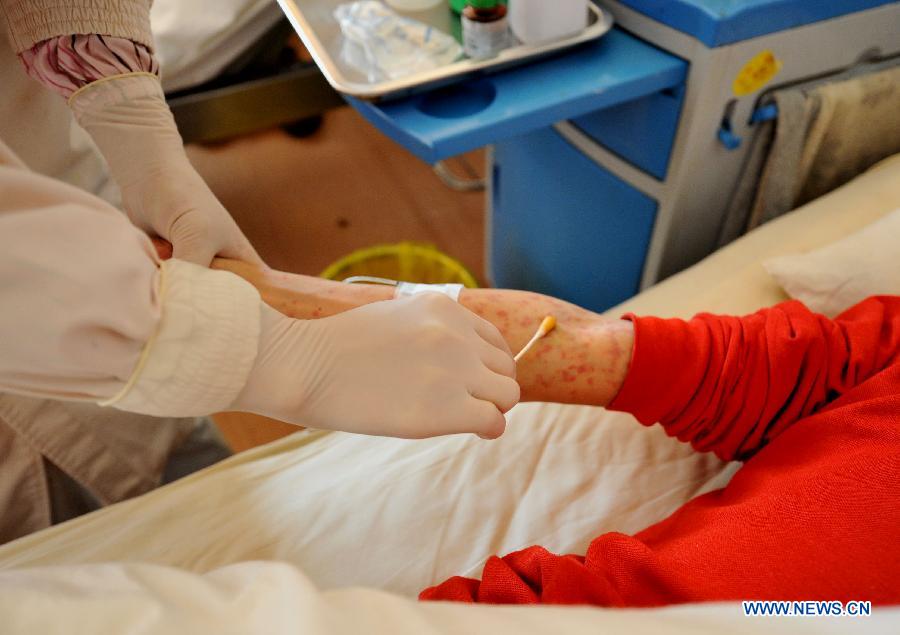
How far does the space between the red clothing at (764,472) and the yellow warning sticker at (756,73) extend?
Result: 423 mm

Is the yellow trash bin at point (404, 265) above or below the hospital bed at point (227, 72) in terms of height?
below

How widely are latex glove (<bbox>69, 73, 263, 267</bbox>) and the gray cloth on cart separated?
986mm

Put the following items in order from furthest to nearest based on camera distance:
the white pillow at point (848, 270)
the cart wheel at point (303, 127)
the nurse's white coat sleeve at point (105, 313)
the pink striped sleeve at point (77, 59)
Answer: the cart wheel at point (303, 127), the white pillow at point (848, 270), the pink striped sleeve at point (77, 59), the nurse's white coat sleeve at point (105, 313)

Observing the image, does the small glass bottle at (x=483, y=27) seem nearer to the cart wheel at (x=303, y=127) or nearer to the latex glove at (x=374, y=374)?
the latex glove at (x=374, y=374)

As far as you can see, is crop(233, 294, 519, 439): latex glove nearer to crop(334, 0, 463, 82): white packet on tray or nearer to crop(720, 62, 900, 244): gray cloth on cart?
crop(334, 0, 463, 82): white packet on tray

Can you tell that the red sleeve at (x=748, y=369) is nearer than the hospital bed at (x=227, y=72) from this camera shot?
Yes

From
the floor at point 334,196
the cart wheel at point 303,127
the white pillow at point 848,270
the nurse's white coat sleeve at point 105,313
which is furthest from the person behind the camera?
the cart wheel at point 303,127

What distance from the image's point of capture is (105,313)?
0.50m

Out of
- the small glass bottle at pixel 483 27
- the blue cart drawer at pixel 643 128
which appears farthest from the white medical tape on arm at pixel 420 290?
the blue cart drawer at pixel 643 128

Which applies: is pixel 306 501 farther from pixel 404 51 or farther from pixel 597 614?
pixel 404 51

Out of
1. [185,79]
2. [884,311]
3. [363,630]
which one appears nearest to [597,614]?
[363,630]

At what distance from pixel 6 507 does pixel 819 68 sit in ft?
4.89

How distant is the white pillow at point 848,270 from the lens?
1027 mm

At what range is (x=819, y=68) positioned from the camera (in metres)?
1.24
